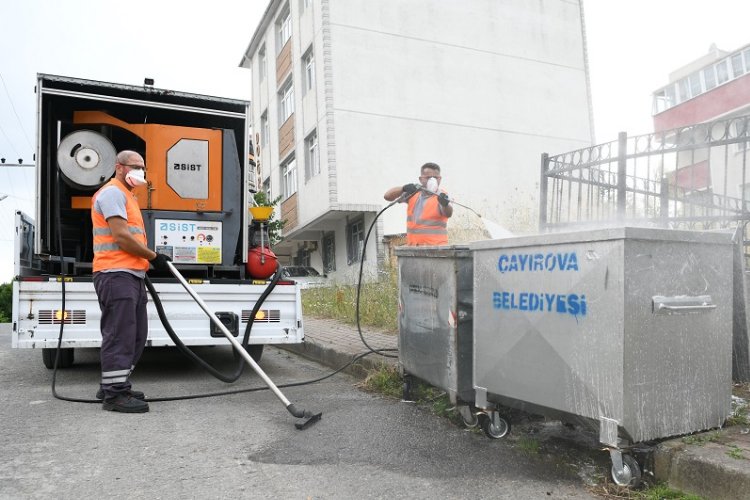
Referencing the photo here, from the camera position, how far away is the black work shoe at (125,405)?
169 inches

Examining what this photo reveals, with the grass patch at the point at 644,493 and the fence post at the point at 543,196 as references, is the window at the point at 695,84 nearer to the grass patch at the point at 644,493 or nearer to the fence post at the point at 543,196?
the fence post at the point at 543,196

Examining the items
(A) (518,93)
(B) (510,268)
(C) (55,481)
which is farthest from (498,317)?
(A) (518,93)

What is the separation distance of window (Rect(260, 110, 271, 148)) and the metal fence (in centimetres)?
2258

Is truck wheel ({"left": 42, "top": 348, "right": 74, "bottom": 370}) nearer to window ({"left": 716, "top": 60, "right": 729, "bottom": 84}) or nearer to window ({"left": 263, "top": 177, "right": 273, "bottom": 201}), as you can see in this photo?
window ({"left": 263, "top": 177, "right": 273, "bottom": 201})

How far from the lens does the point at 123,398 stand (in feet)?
14.3

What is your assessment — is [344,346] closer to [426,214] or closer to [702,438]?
[426,214]

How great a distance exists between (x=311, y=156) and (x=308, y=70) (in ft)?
9.96

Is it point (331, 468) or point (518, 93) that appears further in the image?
point (518, 93)

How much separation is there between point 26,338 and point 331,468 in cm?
352

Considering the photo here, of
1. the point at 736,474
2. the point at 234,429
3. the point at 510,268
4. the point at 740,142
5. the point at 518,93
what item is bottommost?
the point at 234,429

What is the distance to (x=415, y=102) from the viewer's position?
20.4 m

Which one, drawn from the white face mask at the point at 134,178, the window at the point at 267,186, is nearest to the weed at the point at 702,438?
the white face mask at the point at 134,178

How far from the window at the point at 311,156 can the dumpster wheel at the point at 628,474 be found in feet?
62.2

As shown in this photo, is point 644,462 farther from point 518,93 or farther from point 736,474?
point 518,93
